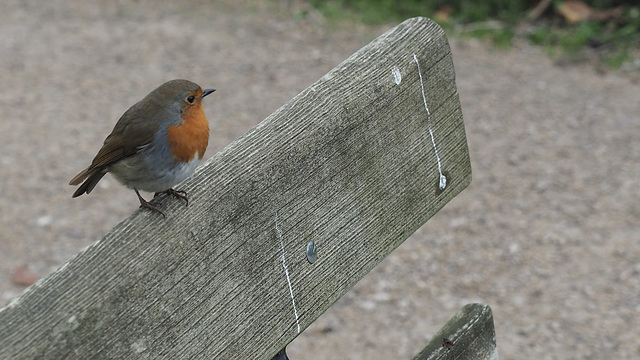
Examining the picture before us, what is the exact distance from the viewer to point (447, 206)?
214 inches

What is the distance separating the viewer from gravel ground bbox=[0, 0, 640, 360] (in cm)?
448

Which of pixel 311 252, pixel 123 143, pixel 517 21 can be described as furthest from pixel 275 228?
pixel 517 21

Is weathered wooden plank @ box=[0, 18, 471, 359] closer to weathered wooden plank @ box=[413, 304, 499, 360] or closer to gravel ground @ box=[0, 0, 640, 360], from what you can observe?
weathered wooden plank @ box=[413, 304, 499, 360]

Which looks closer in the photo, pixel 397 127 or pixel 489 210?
pixel 397 127

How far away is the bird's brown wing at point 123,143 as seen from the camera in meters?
2.03

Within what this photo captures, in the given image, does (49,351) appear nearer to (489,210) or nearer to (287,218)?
(287,218)

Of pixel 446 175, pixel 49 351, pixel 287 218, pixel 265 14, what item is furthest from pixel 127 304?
pixel 265 14

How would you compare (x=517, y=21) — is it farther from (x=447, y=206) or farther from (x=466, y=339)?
(x=466, y=339)

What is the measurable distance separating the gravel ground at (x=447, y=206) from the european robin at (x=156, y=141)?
2350 mm

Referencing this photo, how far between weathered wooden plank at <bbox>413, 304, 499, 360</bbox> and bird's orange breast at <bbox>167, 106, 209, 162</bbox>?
2.28ft

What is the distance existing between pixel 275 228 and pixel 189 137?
2.00 ft

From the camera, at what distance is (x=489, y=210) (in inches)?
212

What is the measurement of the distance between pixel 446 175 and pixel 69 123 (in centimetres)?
525

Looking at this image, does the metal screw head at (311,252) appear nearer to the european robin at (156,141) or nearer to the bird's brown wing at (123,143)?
the european robin at (156,141)
